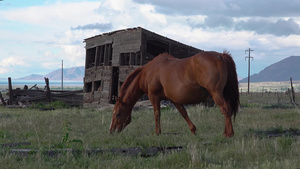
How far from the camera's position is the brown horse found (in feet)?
26.8

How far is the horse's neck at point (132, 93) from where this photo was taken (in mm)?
10125

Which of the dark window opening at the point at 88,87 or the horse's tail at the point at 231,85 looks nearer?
the horse's tail at the point at 231,85

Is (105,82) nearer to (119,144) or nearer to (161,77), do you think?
(161,77)

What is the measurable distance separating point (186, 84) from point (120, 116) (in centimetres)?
227

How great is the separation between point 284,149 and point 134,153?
2884 millimetres

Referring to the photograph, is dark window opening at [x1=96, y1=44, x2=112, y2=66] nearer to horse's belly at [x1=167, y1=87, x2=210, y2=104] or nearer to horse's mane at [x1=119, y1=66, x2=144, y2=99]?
horse's mane at [x1=119, y1=66, x2=144, y2=99]

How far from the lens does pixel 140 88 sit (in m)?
10.3

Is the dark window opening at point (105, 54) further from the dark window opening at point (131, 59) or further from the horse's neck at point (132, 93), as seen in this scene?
the horse's neck at point (132, 93)

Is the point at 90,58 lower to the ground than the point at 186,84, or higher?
higher

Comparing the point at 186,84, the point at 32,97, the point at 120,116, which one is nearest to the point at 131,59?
the point at 32,97

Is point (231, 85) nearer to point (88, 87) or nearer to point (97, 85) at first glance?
point (97, 85)

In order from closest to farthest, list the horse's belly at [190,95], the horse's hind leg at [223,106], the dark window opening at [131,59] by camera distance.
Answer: the horse's hind leg at [223,106] < the horse's belly at [190,95] < the dark window opening at [131,59]

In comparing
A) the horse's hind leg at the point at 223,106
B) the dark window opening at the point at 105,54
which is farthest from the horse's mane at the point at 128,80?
the dark window opening at the point at 105,54

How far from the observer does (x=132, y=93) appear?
1020 centimetres
